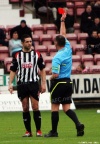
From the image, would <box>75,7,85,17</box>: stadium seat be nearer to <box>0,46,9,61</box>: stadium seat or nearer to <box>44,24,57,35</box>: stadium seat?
<box>44,24,57,35</box>: stadium seat

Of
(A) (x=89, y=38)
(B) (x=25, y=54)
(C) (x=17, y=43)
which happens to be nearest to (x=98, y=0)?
(A) (x=89, y=38)

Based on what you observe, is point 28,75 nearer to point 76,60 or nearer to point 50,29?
point 76,60

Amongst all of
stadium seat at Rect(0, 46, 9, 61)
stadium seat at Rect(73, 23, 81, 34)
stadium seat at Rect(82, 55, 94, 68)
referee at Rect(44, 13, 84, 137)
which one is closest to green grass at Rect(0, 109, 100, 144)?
referee at Rect(44, 13, 84, 137)

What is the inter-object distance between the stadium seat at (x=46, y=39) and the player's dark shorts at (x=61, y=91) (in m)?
13.7

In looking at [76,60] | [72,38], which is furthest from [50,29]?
[76,60]

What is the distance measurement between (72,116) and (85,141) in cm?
118

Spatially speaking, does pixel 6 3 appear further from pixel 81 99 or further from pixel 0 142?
pixel 0 142

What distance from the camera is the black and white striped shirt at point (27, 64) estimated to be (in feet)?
46.3

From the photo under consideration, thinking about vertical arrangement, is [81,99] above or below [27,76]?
below

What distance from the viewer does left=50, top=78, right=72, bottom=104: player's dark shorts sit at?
13.8 m

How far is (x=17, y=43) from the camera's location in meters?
26.2

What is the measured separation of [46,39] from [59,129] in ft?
37.2

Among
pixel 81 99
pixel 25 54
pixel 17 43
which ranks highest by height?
pixel 25 54

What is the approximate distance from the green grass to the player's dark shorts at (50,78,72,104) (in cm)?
70
